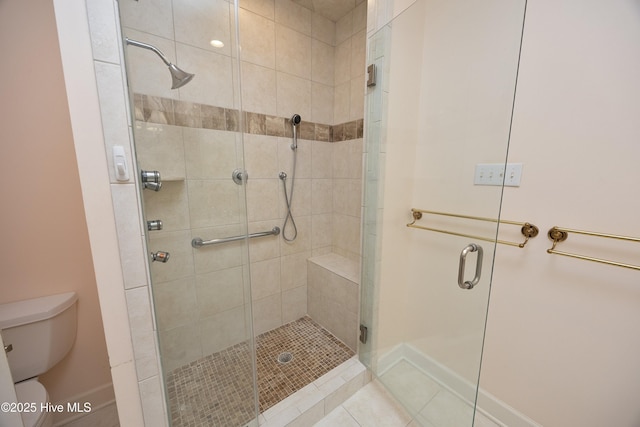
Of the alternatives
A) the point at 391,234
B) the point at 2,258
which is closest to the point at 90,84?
the point at 2,258

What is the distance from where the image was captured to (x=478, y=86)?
1.03 meters

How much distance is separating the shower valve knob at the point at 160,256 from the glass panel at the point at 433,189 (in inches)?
41.1

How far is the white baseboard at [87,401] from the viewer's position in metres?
1.23

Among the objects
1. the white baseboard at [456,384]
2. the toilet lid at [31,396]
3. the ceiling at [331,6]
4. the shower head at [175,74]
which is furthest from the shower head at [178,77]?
the white baseboard at [456,384]

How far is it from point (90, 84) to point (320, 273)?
1701 mm

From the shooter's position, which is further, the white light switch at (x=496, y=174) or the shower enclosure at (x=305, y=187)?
the white light switch at (x=496, y=174)

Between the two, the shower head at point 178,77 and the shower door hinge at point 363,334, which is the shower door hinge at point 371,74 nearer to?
the shower head at point 178,77

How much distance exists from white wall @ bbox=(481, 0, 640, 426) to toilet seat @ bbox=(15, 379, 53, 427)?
220 centimetres

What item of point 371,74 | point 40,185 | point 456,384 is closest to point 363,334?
point 456,384

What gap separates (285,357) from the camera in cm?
160

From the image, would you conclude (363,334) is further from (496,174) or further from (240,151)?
(240,151)

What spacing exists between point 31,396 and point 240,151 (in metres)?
1.45

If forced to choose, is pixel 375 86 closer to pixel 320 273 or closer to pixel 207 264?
pixel 207 264

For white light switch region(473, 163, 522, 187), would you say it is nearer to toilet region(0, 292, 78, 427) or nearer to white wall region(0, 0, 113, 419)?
white wall region(0, 0, 113, 419)
